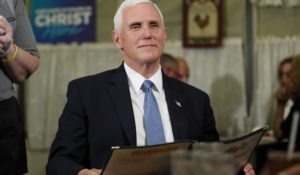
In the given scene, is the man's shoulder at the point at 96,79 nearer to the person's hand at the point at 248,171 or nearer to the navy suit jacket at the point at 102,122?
the navy suit jacket at the point at 102,122

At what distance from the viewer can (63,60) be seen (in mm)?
5895

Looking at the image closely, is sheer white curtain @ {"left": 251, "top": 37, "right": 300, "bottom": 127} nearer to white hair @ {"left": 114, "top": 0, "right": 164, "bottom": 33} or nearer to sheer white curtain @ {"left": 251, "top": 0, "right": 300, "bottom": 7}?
sheer white curtain @ {"left": 251, "top": 0, "right": 300, "bottom": 7}

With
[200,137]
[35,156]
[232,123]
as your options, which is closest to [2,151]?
[200,137]

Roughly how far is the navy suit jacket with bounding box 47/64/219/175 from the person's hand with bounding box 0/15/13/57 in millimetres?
446

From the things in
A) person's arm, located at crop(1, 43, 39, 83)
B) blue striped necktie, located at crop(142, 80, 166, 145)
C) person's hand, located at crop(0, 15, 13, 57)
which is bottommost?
blue striped necktie, located at crop(142, 80, 166, 145)

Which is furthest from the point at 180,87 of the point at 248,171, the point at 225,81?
the point at 225,81

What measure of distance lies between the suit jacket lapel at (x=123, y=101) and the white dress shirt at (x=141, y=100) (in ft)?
0.09

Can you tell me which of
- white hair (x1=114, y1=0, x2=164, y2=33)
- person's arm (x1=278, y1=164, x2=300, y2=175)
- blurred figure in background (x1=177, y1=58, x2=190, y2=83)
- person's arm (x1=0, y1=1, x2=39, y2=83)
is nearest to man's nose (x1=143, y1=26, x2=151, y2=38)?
white hair (x1=114, y1=0, x2=164, y2=33)

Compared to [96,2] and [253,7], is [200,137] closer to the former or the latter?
[253,7]

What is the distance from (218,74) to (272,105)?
551 millimetres

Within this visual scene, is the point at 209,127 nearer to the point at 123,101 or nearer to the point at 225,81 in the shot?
the point at 123,101

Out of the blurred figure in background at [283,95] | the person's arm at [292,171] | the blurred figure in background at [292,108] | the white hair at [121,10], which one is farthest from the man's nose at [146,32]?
the blurred figure in background at [283,95]

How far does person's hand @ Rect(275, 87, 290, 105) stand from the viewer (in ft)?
16.8

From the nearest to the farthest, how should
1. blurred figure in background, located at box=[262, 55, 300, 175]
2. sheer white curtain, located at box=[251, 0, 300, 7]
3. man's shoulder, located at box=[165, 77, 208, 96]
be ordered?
man's shoulder, located at box=[165, 77, 208, 96] → blurred figure in background, located at box=[262, 55, 300, 175] → sheer white curtain, located at box=[251, 0, 300, 7]
